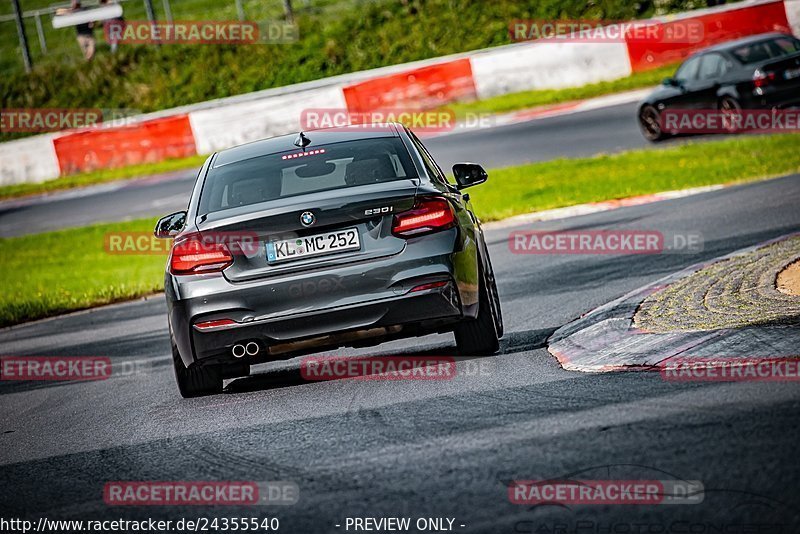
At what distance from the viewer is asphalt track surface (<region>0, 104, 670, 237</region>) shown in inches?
901

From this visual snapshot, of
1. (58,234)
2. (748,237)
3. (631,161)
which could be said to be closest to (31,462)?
(748,237)

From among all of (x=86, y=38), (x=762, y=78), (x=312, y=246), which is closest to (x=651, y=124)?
(x=762, y=78)

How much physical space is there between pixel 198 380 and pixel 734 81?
15.0 meters

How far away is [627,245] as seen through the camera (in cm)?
1293

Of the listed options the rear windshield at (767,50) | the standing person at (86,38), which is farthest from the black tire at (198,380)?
the standing person at (86,38)

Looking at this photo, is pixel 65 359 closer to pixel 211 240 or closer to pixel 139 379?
pixel 139 379

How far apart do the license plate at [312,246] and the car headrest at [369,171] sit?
0.67 meters

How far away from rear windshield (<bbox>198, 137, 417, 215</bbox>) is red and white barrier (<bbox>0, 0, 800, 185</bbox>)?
846 inches

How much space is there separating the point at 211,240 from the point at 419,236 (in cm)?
120

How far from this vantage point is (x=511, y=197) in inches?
758

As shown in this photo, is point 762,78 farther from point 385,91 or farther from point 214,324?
point 214,324

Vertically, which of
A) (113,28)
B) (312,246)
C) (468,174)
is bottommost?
(113,28)

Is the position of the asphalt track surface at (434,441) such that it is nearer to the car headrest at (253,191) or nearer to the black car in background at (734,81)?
the car headrest at (253,191)

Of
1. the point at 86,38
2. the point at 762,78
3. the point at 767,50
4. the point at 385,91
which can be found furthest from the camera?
the point at 86,38
